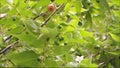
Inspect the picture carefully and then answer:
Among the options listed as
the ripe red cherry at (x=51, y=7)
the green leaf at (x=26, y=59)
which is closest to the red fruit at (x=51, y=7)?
the ripe red cherry at (x=51, y=7)

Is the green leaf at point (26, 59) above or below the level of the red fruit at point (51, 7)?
below

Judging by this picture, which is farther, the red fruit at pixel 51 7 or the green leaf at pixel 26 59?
the red fruit at pixel 51 7

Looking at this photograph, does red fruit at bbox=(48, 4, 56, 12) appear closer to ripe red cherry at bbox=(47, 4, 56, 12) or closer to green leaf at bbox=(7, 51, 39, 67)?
ripe red cherry at bbox=(47, 4, 56, 12)

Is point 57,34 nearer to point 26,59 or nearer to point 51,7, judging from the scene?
point 26,59

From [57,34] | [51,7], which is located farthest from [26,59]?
[51,7]

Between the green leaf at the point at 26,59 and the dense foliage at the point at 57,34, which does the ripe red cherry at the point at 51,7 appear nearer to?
the dense foliage at the point at 57,34

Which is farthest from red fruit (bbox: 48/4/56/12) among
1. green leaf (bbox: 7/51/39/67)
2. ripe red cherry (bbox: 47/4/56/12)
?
green leaf (bbox: 7/51/39/67)

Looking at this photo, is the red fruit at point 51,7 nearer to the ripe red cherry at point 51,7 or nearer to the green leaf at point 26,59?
the ripe red cherry at point 51,7

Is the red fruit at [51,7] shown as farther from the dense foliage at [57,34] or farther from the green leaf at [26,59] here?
the green leaf at [26,59]

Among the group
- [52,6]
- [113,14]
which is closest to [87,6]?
[113,14]
